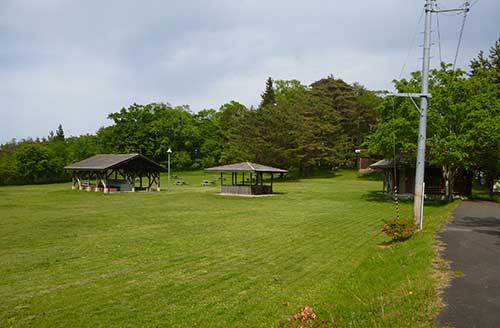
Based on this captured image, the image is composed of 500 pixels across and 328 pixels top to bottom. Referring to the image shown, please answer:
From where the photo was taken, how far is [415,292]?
5746mm

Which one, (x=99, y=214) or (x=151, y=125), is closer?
(x=99, y=214)

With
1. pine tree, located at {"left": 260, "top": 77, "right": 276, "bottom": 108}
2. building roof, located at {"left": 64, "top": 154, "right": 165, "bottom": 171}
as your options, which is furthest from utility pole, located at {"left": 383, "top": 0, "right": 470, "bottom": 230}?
pine tree, located at {"left": 260, "top": 77, "right": 276, "bottom": 108}

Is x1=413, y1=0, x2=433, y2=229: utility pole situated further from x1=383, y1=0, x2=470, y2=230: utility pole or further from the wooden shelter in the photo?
the wooden shelter

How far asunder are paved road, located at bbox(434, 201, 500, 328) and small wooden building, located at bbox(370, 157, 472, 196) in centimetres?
1717

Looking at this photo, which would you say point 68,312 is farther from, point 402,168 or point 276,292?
point 402,168

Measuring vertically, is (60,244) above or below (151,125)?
below

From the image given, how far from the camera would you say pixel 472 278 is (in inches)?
249

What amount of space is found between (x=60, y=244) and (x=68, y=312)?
604 centimetres

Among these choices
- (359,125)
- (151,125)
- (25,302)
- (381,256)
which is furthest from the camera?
(151,125)

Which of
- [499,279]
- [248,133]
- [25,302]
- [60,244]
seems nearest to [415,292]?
[499,279]

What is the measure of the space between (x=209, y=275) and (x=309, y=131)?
4451 centimetres

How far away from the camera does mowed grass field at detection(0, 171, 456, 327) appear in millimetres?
5852

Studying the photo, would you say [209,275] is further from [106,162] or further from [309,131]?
[309,131]

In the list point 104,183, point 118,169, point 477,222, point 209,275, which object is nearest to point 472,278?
point 209,275
